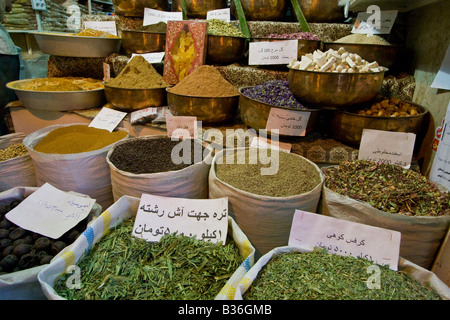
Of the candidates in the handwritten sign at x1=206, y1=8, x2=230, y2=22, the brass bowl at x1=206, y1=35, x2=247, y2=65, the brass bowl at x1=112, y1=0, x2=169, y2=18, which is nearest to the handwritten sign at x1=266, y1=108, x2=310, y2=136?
the brass bowl at x1=206, y1=35, x2=247, y2=65

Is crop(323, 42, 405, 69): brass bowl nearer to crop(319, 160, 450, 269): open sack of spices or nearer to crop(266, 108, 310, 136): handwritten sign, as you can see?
crop(266, 108, 310, 136): handwritten sign

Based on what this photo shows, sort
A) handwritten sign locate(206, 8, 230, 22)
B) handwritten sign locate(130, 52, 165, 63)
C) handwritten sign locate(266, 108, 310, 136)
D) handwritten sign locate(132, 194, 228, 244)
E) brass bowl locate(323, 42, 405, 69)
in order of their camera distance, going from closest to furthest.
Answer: handwritten sign locate(132, 194, 228, 244)
handwritten sign locate(266, 108, 310, 136)
brass bowl locate(323, 42, 405, 69)
handwritten sign locate(130, 52, 165, 63)
handwritten sign locate(206, 8, 230, 22)

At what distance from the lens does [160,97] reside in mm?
1683

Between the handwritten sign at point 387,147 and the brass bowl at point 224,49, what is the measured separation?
0.97 metres

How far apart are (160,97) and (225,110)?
18.2 inches

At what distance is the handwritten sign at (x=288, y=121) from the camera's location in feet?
3.93

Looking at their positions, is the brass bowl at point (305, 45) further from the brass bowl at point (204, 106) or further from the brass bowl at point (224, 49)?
the brass bowl at point (204, 106)

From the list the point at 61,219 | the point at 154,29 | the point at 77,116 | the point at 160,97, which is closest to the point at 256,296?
the point at 61,219

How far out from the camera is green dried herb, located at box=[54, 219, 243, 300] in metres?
0.77

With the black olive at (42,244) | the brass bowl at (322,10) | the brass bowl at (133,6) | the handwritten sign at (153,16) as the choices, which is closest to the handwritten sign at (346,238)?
the black olive at (42,244)

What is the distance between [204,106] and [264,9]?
112 cm

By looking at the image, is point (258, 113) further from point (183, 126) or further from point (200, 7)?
point (200, 7)

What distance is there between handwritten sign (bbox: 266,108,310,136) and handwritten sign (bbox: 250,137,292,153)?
6 cm
